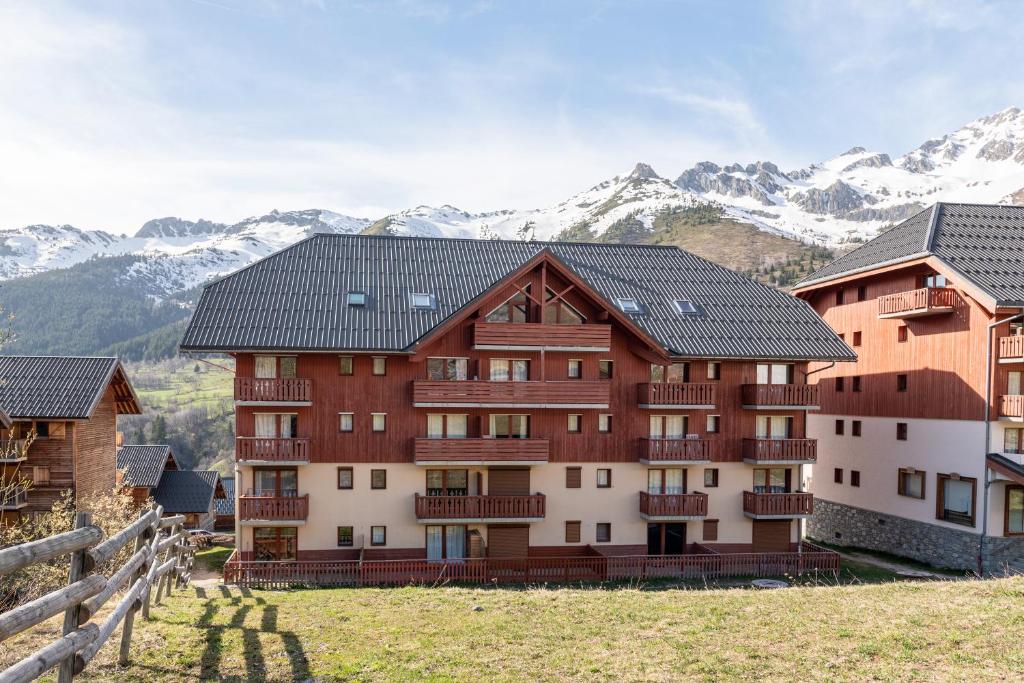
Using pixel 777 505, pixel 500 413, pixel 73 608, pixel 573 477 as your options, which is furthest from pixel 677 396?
pixel 73 608

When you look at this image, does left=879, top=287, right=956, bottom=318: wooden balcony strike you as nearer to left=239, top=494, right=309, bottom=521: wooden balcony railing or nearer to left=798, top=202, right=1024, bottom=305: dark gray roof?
left=798, top=202, right=1024, bottom=305: dark gray roof

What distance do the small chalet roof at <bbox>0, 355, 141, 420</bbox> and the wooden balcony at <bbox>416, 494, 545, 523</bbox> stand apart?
1827 cm

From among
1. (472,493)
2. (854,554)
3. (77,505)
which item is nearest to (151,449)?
(77,505)

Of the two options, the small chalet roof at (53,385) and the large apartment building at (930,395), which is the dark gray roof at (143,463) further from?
the large apartment building at (930,395)

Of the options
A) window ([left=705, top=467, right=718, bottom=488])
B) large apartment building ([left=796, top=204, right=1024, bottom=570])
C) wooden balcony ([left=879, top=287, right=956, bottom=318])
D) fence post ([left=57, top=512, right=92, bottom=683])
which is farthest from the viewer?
window ([left=705, top=467, right=718, bottom=488])

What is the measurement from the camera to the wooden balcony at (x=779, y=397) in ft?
109

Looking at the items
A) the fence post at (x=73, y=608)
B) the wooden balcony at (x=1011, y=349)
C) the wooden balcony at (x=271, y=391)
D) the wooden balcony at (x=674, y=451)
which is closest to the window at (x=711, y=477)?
the wooden balcony at (x=674, y=451)

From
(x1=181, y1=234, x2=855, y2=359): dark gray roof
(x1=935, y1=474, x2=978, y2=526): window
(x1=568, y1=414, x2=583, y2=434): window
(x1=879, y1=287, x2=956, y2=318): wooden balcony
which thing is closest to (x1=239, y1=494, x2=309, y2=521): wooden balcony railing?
(x1=181, y1=234, x2=855, y2=359): dark gray roof

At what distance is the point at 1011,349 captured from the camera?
31.0 metres

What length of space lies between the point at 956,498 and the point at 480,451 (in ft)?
70.8

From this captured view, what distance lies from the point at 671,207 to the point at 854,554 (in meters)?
164

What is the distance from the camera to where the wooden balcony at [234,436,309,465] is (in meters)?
29.5

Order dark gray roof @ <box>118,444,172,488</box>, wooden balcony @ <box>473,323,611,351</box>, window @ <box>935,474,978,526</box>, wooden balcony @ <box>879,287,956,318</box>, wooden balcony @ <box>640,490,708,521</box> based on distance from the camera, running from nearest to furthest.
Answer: wooden balcony @ <box>473,323,611,351</box> → wooden balcony @ <box>640,490,708,521</box> → window @ <box>935,474,978,526</box> → wooden balcony @ <box>879,287,956,318</box> → dark gray roof @ <box>118,444,172,488</box>

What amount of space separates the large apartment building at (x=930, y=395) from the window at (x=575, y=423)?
468 inches
